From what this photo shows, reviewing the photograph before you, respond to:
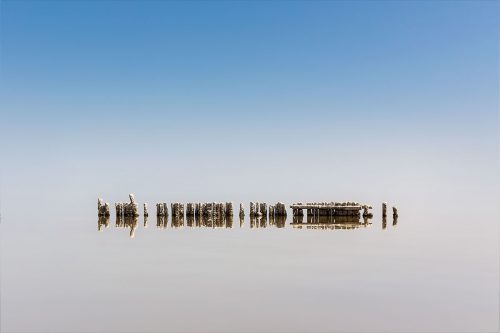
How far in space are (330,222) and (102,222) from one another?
1026 cm

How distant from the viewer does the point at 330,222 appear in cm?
2859

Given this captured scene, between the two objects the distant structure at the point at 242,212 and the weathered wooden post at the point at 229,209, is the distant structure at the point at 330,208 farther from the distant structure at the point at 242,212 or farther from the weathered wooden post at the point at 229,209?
the weathered wooden post at the point at 229,209

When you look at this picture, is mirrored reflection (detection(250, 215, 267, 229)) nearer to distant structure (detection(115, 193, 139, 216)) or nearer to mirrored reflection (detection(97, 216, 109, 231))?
distant structure (detection(115, 193, 139, 216))

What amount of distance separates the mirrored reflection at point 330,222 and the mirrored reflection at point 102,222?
26.2 ft

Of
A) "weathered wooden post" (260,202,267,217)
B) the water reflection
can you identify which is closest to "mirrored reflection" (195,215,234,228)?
the water reflection

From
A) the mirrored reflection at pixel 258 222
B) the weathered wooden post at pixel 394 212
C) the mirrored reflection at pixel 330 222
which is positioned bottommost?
the mirrored reflection at pixel 330 222

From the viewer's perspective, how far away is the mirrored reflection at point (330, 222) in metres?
26.5

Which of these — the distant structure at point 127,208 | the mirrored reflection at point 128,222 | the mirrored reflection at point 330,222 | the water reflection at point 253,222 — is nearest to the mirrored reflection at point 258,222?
the water reflection at point 253,222

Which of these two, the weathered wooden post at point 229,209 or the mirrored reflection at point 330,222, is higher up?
the weathered wooden post at point 229,209
